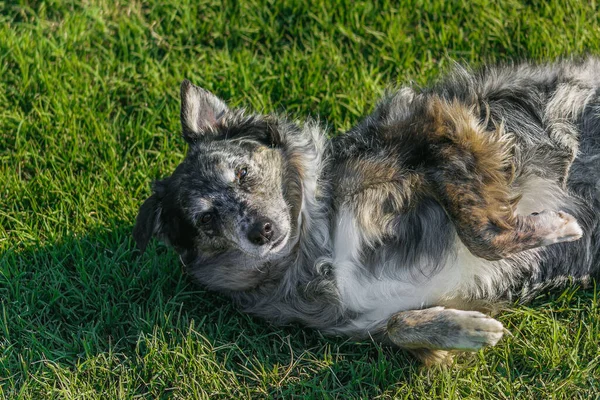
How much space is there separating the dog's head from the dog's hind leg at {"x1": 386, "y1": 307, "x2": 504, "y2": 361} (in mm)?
914

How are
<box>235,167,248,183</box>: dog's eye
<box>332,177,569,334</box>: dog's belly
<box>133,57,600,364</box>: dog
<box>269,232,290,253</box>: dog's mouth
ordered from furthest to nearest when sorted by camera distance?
<box>235,167,248,183</box>: dog's eye → <box>269,232,290,253</box>: dog's mouth → <box>332,177,569,334</box>: dog's belly → <box>133,57,600,364</box>: dog

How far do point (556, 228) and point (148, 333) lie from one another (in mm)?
2597

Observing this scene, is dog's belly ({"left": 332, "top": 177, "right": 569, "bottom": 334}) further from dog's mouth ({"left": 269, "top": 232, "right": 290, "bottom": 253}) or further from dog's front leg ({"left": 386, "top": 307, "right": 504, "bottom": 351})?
dog's mouth ({"left": 269, "top": 232, "right": 290, "bottom": 253})

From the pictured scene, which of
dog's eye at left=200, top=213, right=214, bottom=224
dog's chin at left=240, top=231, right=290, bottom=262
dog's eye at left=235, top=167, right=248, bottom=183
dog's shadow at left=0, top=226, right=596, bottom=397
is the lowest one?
dog's shadow at left=0, top=226, right=596, bottom=397

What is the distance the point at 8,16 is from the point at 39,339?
312 centimetres

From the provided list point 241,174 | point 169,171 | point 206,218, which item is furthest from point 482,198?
point 169,171

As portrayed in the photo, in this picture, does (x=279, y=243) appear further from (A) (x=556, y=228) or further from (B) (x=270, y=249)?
(A) (x=556, y=228)

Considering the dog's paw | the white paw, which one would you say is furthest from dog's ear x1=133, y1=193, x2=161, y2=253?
the dog's paw

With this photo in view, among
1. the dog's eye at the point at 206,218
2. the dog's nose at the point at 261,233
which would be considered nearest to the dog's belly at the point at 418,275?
the dog's nose at the point at 261,233

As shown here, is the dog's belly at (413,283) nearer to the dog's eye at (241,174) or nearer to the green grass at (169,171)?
the green grass at (169,171)

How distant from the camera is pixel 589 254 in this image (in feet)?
14.4

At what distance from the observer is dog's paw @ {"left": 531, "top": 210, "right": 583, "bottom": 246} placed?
4.02 metres

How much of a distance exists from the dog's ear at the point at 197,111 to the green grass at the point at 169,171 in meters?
0.93

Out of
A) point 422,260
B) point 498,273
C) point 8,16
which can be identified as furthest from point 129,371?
point 8,16
